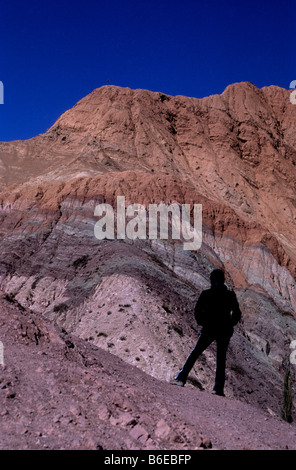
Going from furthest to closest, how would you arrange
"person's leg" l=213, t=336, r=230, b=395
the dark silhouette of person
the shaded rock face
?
the shaded rock face → "person's leg" l=213, t=336, r=230, b=395 → the dark silhouette of person

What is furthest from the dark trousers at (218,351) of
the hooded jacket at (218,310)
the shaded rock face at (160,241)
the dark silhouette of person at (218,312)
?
the shaded rock face at (160,241)

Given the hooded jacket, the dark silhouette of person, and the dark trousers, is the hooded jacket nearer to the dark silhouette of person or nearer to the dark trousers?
the dark silhouette of person

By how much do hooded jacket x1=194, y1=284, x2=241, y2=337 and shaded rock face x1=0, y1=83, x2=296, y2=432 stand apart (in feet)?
11.1

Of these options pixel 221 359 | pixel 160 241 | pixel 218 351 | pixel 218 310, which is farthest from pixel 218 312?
pixel 160 241

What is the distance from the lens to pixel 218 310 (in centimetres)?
706

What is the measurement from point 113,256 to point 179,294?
4591 mm

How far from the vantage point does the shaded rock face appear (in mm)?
19188

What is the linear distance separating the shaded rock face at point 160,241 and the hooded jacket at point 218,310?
3.39 metres

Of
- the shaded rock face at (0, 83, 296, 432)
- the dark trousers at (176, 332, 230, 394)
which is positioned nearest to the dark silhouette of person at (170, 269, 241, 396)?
the dark trousers at (176, 332, 230, 394)

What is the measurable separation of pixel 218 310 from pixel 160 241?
74.5 ft

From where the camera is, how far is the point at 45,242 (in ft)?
97.7

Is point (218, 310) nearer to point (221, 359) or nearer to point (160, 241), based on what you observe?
point (221, 359)
